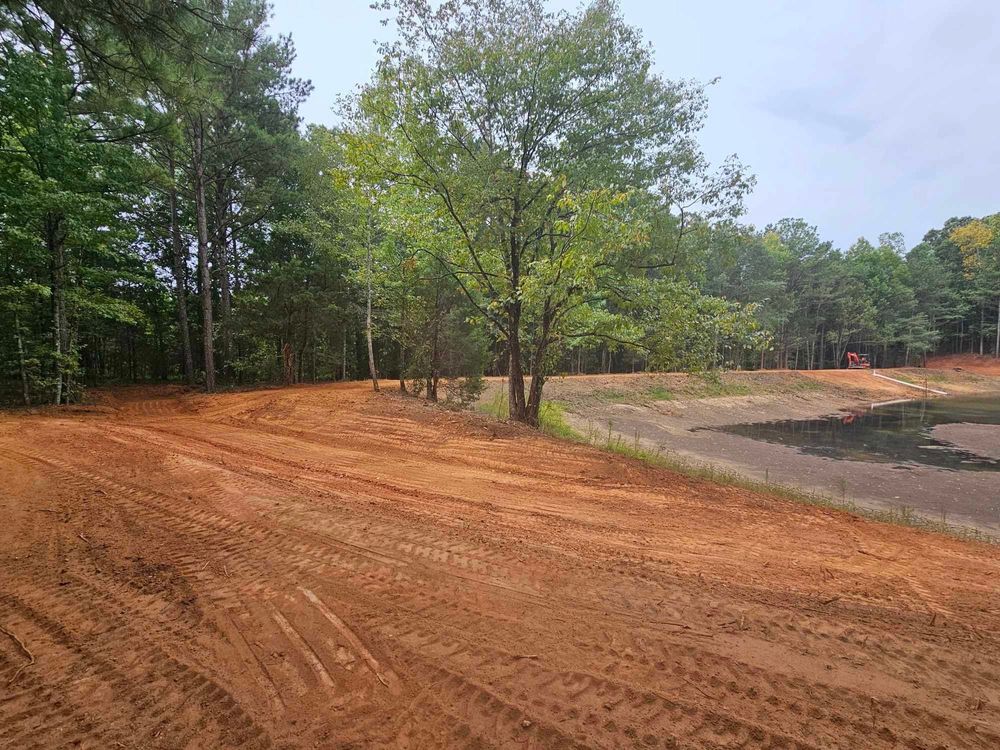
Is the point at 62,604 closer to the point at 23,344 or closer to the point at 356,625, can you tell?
the point at 356,625

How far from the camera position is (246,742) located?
1803 millimetres

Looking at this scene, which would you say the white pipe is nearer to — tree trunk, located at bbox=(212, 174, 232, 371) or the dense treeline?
the dense treeline

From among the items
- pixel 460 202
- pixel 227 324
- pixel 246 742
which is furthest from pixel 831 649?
pixel 227 324

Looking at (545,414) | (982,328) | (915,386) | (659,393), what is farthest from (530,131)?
(982,328)

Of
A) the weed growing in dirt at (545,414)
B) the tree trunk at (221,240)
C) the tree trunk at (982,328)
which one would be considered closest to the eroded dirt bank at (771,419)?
the weed growing in dirt at (545,414)

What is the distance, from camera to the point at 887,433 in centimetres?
1631

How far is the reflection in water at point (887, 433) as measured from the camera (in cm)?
1201

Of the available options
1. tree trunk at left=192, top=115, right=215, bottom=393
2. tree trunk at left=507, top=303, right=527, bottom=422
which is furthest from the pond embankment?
tree trunk at left=192, top=115, right=215, bottom=393

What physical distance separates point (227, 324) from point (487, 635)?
54.6 feet

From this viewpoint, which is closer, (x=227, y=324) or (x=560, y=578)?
(x=560, y=578)

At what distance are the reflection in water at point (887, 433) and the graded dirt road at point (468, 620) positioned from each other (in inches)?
389

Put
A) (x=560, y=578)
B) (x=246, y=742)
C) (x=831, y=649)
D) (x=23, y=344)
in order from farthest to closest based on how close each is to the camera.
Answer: (x=23, y=344), (x=560, y=578), (x=831, y=649), (x=246, y=742)

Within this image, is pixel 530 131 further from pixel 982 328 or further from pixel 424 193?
pixel 982 328

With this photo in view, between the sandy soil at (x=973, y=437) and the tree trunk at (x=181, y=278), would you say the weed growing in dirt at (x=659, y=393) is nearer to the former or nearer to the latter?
the sandy soil at (x=973, y=437)
